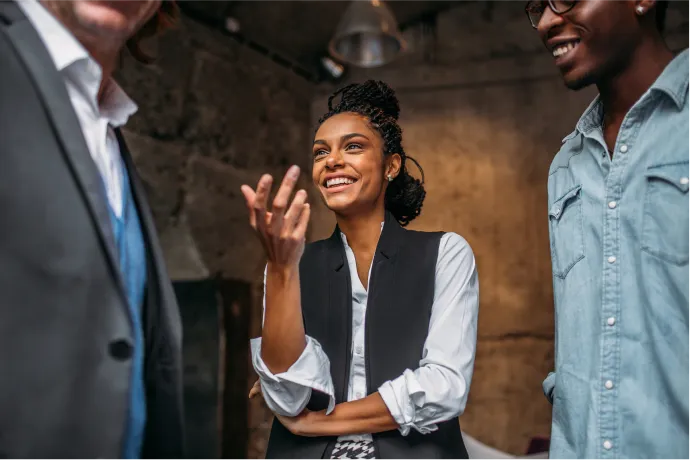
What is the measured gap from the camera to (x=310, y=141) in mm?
4949

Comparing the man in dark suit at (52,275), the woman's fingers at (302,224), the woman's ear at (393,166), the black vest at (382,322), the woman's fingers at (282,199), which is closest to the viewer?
the man in dark suit at (52,275)

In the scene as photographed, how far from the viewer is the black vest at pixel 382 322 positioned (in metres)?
1.54

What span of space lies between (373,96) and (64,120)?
1.20 metres

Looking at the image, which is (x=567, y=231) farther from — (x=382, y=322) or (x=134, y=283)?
(x=134, y=283)

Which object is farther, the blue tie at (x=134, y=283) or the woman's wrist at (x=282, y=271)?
the woman's wrist at (x=282, y=271)

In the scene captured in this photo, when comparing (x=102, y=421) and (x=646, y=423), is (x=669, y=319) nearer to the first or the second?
(x=646, y=423)

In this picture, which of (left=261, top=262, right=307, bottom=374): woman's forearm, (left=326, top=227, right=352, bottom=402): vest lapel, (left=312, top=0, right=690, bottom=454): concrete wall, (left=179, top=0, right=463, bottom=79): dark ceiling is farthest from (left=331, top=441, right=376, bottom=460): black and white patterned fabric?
(left=179, top=0, right=463, bottom=79): dark ceiling

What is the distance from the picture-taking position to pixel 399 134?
6.59 ft

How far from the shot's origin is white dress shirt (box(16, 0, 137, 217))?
1.06 meters

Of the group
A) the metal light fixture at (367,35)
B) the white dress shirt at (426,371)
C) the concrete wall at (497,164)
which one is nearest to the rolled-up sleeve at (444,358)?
the white dress shirt at (426,371)

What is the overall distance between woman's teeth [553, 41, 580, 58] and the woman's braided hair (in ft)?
1.88

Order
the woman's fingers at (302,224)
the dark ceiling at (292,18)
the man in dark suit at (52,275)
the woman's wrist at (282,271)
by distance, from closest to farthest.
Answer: the man in dark suit at (52,275) → the woman's fingers at (302,224) → the woman's wrist at (282,271) → the dark ceiling at (292,18)

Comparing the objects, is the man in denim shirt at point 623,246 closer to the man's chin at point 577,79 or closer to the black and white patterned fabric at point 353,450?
the man's chin at point 577,79

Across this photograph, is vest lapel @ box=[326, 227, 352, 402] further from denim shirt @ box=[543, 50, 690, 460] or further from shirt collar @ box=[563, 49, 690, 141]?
shirt collar @ box=[563, 49, 690, 141]
